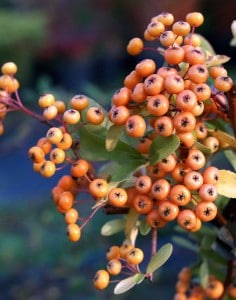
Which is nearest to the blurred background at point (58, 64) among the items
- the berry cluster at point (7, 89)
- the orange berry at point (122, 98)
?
the berry cluster at point (7, 89)

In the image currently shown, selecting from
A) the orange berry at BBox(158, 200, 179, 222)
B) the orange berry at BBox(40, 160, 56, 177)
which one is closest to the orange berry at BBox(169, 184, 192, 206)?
the orange berry at BBox(158, 200, 179, 222)

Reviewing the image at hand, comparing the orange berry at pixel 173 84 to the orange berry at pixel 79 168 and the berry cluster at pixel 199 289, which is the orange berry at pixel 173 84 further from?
the berry cluster at pixel 199 289

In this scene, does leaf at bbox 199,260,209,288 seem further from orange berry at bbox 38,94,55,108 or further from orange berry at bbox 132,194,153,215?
orange berry at bbox 38,94,55,108

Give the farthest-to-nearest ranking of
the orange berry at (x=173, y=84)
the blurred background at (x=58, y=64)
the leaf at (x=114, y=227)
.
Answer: the blurred background at (x=58, y=64), the leaf at (x=114, y=227), the orange berry at (x=173, y=84)

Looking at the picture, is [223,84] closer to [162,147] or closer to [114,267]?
[162,147]

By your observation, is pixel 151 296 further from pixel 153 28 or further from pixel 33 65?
pixel 33 65

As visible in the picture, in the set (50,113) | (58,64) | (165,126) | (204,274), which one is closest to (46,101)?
(50,113)
